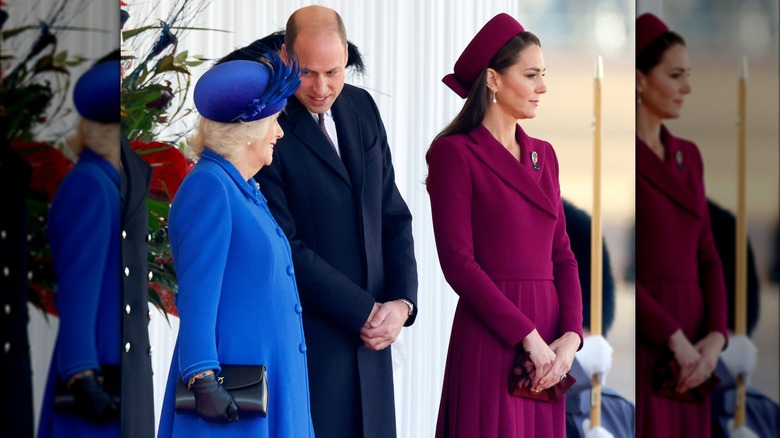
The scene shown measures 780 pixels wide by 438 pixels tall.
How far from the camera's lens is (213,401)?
9.30ft

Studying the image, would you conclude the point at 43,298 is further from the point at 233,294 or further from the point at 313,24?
the point at 313,24

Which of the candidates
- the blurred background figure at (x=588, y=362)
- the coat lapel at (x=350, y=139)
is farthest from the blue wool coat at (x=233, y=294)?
the blurred background figure at (x=588, y=362)

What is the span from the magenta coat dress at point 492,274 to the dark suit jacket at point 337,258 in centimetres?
20

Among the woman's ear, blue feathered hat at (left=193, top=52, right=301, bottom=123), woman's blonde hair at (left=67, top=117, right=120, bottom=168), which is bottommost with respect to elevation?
woman's blonde hair at (left=67, top=117, right=120, bottom=168)

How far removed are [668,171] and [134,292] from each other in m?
1.62

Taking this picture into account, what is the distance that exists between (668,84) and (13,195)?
1850 mm

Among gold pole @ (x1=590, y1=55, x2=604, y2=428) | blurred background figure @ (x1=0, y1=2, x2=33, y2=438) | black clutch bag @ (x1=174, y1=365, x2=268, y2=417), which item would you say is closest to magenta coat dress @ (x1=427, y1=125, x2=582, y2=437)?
gold pole @ (x1=590, y1=55, x2=604, y2=428)

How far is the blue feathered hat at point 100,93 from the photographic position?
2.80 meters

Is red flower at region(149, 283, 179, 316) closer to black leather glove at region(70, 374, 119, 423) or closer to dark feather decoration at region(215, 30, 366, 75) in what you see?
black leather glove at region(70, 374, 119, 423)

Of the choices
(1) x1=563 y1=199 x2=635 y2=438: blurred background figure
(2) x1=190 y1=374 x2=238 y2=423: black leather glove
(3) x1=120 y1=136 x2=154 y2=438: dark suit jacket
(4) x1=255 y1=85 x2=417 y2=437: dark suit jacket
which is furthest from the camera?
(1) x1=563 y1=199 x2=635 y2=438: blurred background figure

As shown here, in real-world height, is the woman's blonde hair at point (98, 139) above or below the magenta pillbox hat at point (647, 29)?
below

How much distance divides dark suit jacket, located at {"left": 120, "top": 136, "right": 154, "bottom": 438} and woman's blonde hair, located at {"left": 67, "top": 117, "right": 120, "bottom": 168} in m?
0.15

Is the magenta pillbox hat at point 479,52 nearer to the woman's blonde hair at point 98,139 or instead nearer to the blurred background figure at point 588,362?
the blurred background figure at point 588,362

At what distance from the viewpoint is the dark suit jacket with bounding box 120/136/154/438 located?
2.97m
